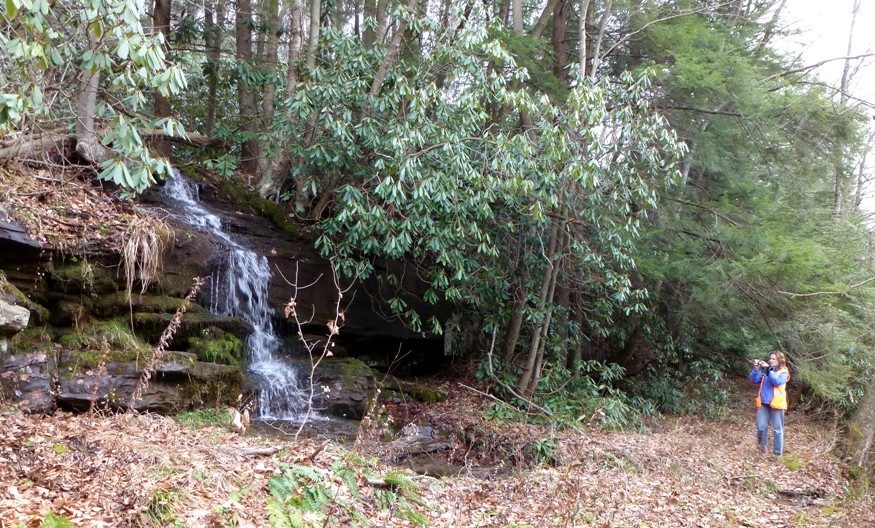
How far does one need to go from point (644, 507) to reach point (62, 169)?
9.24 m

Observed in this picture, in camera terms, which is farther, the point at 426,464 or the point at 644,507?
the point at 426,464

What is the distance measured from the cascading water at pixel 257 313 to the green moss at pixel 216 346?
1.59 ft

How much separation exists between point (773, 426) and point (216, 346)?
8.69 meters

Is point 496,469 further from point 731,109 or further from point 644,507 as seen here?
point 731,109

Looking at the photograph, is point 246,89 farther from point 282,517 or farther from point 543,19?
point 282,517

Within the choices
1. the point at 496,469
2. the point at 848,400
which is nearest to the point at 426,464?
the point at 496,469

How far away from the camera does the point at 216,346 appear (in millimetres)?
9148

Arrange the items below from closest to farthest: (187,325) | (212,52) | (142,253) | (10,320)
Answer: (10,320), (142,253), (187,325), (212,52)

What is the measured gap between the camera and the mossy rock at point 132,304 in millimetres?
8469

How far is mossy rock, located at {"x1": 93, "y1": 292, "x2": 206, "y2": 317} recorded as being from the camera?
27.8 feet

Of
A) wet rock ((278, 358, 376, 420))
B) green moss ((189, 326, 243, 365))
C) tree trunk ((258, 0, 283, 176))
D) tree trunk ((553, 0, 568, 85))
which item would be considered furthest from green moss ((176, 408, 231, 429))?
tree trunk ((553, 0, 568, 85))

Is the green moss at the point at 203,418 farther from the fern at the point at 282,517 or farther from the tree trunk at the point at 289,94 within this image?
the tree trunk at the point at 289,94

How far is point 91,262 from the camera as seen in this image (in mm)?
8578

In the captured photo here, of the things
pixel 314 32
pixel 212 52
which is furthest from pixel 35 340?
pixel 212 52
